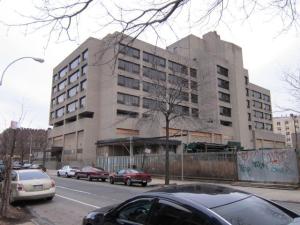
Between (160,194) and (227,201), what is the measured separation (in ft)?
2.88

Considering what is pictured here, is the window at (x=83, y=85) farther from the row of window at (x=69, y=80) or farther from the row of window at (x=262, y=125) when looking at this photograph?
the row of window at (x=262, y=125)

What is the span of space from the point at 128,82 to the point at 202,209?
193 ft

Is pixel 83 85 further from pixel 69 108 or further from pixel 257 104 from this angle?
pixel 257 104

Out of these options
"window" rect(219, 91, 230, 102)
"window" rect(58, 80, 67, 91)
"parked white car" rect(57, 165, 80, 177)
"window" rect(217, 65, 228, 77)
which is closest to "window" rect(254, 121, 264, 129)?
"window" rect(219, 91, 230, 102)

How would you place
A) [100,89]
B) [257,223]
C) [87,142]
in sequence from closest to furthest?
[257,223], [87,142], [100,89]

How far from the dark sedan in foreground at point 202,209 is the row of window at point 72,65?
6159cm

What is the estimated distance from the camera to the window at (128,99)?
6005 centimetres

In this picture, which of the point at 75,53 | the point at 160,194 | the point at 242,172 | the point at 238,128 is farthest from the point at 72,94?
the point at 160,194

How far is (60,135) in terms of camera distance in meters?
70.9

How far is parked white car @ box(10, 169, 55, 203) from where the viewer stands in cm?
1394

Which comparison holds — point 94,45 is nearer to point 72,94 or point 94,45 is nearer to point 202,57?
point 72,94

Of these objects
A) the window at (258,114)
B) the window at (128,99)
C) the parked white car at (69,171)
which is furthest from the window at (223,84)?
the parked white car at (69,171)

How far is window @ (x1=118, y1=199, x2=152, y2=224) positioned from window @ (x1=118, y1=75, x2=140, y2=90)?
56.1 meters

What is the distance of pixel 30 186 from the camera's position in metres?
14.1
